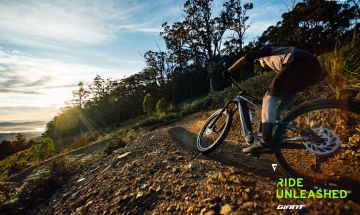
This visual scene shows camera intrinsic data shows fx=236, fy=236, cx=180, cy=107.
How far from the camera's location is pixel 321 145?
294cm

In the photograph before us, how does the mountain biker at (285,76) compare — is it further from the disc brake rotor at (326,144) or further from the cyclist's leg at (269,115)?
the disc brake rotor at (326,144)

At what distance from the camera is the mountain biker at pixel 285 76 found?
305cm

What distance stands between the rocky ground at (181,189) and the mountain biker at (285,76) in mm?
737

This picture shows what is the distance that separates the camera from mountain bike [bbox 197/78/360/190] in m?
2.87

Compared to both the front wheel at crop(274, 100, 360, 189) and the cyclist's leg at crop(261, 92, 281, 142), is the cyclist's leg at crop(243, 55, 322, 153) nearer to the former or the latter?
the cyclist's leg at crop(261, 92, 281, 142)

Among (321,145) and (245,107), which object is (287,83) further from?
(245,107)

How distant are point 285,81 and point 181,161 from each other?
2.16m

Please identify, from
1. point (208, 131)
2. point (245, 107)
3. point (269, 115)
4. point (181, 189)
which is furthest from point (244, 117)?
point (181, 189)

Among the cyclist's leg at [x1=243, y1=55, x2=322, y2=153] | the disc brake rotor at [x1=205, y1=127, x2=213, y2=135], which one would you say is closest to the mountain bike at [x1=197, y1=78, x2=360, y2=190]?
the cyclist's leg at [x1=243, y1=55, x2=322, y2=153]

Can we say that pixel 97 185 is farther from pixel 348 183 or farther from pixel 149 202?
pixel 348 183

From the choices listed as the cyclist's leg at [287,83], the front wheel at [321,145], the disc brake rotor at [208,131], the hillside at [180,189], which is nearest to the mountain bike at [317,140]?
the front wheel at [321,145]

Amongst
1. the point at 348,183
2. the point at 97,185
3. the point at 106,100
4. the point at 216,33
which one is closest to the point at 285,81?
the point at 348,183

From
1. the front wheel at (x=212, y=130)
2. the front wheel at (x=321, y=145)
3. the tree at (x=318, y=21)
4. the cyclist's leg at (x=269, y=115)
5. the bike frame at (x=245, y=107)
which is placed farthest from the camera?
the tree at (x=318, y=21)

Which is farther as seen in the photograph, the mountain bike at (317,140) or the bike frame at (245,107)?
the bike frame at (245,107)
